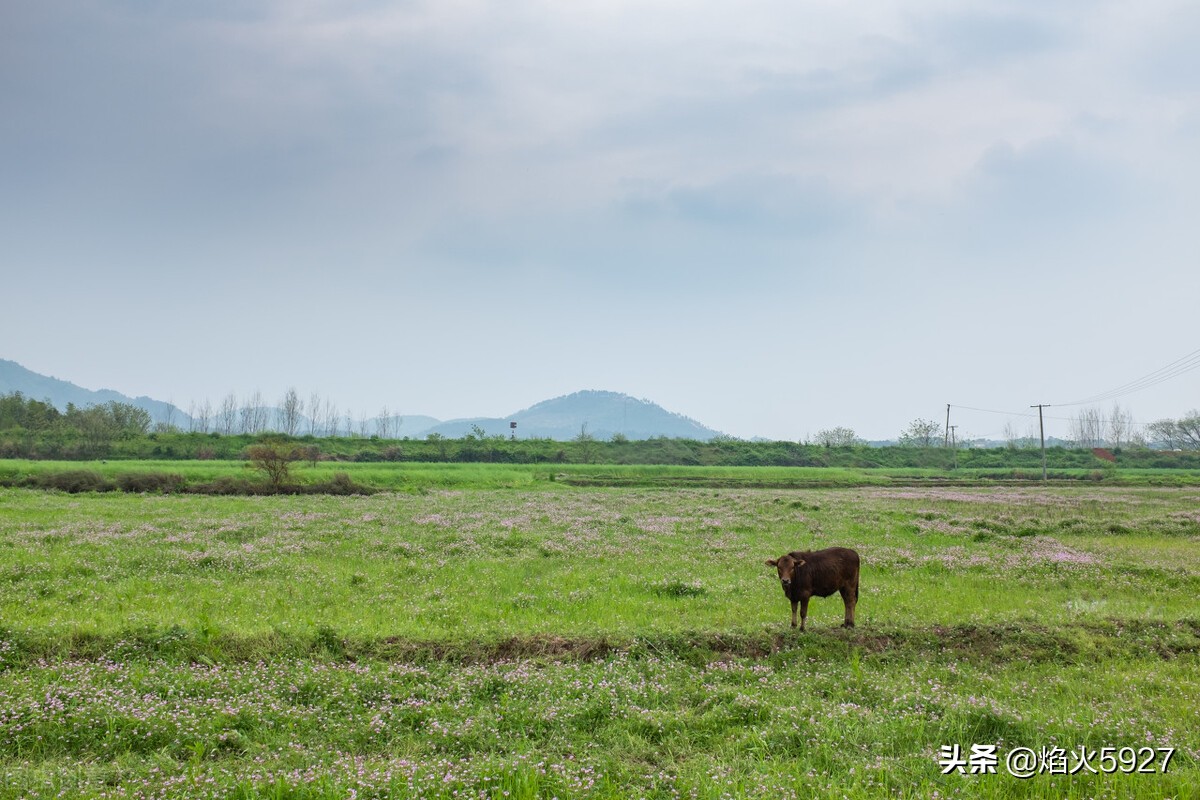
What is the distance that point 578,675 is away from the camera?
1009 centimetres

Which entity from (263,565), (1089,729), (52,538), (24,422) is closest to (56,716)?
(263,565)

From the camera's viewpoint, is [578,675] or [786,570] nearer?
[578,675]

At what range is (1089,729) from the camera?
807 cm

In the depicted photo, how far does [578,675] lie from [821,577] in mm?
5550

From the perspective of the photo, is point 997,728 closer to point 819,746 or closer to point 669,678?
point 819,746

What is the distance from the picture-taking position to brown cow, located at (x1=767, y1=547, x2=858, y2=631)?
12.6 m

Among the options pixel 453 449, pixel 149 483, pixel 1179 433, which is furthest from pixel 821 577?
pixel 1179 433

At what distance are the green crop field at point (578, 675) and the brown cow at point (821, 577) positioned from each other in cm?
61

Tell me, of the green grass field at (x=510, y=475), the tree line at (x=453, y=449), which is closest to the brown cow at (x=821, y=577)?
the green grass field at (x=510, y=475)

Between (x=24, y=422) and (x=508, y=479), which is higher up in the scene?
(x=24, y=422)

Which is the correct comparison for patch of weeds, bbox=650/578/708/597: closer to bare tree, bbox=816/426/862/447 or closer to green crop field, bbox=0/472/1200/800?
green crop field, bbox=0/472/1200/800

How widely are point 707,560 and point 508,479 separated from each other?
51.3 meters

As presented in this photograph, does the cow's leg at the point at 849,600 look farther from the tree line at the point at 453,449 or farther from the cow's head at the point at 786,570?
the tree line at the point at 453,449

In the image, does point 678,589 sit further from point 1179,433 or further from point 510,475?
point 1179,433
